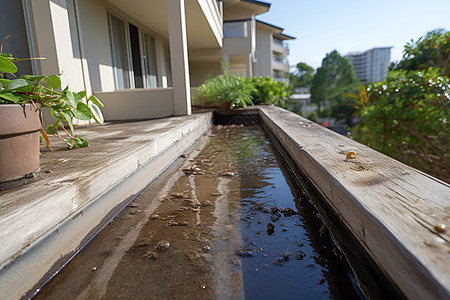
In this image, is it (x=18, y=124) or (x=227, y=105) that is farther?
(x=227, y=105)

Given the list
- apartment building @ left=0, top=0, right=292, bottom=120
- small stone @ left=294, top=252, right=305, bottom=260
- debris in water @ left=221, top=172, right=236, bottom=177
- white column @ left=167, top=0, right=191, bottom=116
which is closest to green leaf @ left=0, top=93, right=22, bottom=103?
small stone @ left=294, top=252, right=305, bottom=260

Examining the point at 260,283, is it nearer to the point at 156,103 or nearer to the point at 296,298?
the point at 296,298

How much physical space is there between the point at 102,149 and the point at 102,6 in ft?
14.9

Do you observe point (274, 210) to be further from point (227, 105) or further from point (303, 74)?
point (303, 74)

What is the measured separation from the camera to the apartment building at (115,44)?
128 inches

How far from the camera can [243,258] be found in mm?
942

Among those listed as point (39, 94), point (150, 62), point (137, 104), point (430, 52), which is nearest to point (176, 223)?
point (39, 94)

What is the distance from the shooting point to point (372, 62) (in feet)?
321

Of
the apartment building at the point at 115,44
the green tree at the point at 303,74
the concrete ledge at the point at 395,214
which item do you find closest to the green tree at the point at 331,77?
the green tree at the point at 303,74

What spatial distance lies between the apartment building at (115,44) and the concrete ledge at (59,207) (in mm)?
2352

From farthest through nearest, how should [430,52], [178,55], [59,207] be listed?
[430,52]
[178,55]
[59,207]

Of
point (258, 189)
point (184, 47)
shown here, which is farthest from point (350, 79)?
point (258, 189)

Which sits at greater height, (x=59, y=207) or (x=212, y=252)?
(x=59, y=207)

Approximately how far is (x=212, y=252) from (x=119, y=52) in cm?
584
